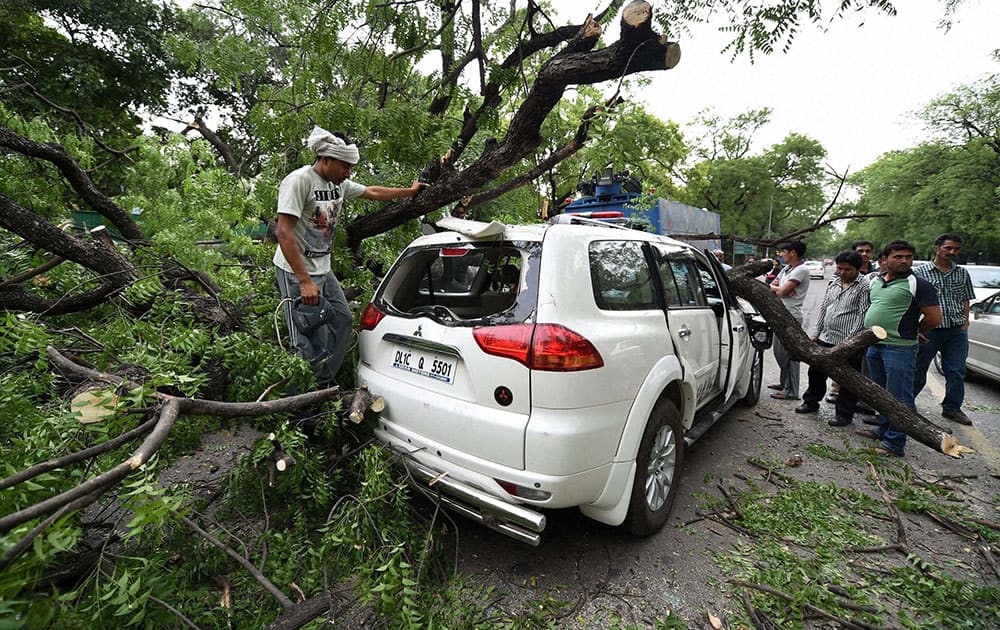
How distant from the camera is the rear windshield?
2.62 metres

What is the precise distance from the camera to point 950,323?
4.35m

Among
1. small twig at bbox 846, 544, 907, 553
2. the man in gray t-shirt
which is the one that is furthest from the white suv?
the man in gray t-shirt

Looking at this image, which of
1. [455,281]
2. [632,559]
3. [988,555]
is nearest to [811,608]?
[632,559]

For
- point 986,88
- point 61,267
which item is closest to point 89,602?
point 61,267

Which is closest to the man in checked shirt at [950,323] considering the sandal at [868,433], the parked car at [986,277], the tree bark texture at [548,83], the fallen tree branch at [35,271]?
the sandal at [868,433]

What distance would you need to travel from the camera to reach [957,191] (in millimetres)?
22453

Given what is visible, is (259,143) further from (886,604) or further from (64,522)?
(886,604)

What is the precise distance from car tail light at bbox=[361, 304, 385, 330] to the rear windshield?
0.05 metres

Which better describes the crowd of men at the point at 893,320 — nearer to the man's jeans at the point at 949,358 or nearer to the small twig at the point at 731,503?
the man's jeans at the point at 949,358

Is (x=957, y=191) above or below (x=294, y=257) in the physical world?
above

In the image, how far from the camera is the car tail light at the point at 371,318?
2.69 meters

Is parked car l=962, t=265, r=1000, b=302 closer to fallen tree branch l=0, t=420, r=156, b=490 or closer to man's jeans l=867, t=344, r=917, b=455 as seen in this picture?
man's jeans l=867, t=344, r=917, b=455

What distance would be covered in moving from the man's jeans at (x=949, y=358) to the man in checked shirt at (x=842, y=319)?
0.53m

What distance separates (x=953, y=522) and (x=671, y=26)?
428 cm
